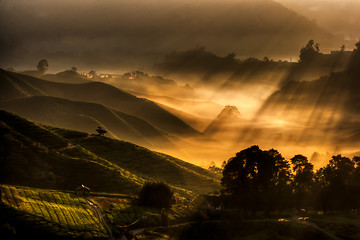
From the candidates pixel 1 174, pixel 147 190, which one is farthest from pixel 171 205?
pixel 1 174

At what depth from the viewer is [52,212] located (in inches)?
4882

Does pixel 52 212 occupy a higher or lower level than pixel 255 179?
lower

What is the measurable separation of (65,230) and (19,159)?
94.4 meters

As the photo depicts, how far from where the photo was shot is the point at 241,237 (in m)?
144

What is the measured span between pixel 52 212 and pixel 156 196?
51.5 meters

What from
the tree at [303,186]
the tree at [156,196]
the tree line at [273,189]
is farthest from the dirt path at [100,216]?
the tree at [303,186]

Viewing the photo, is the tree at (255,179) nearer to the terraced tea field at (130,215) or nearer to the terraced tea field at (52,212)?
the terraced tea field at (130,215)

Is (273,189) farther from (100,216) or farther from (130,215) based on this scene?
(100,216)

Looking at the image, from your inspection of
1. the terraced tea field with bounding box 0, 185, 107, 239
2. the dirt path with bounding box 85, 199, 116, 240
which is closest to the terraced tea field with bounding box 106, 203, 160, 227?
the dirt path with bounding box 85, 199, 116, 240

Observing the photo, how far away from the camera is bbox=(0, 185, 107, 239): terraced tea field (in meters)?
116

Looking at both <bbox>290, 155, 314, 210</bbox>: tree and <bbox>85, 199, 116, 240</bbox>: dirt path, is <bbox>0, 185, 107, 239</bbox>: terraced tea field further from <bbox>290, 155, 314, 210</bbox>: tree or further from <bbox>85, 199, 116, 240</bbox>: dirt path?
<bbox>290, 155, 314, 210</bbox>: tree

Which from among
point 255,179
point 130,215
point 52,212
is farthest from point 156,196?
point 52,212

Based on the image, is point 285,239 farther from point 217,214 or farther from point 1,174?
point 1,174

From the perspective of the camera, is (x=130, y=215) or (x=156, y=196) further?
(x=156, y=196)
